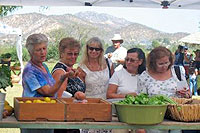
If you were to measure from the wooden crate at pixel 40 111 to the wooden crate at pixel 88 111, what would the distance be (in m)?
0.04

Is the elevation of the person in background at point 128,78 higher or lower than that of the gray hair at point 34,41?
lower

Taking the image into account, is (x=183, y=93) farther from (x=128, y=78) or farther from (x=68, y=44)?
(x=68, y=44)

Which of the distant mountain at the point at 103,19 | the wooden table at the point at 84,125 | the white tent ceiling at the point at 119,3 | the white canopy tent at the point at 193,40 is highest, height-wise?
the distant mountain at the point at 103,19

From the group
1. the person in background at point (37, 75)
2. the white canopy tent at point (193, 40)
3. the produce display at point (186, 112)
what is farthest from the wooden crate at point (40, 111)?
the white canopy tent at point (193, 40)

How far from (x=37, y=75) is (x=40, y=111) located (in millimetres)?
399

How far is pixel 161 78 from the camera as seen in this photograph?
3.72 m

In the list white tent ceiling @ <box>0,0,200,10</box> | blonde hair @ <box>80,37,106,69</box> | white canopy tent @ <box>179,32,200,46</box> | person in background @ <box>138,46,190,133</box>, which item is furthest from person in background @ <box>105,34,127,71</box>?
white canopy tent @ <box>179,32,200,46</box>

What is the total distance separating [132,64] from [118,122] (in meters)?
1.13

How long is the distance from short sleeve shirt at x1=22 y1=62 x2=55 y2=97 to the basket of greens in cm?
59

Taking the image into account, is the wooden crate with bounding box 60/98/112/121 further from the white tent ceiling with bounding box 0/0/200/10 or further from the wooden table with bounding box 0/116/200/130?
the white tent ceiling with bounding box 0/0/200/10

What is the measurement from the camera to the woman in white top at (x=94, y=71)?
12.7ft

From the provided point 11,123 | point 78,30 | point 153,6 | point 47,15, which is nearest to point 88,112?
point 11,123

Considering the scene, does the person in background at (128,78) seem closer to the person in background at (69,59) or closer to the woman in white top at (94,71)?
the woman in white top at (94,71)

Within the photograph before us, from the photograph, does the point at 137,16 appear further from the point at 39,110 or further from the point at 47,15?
the point at 39,110
